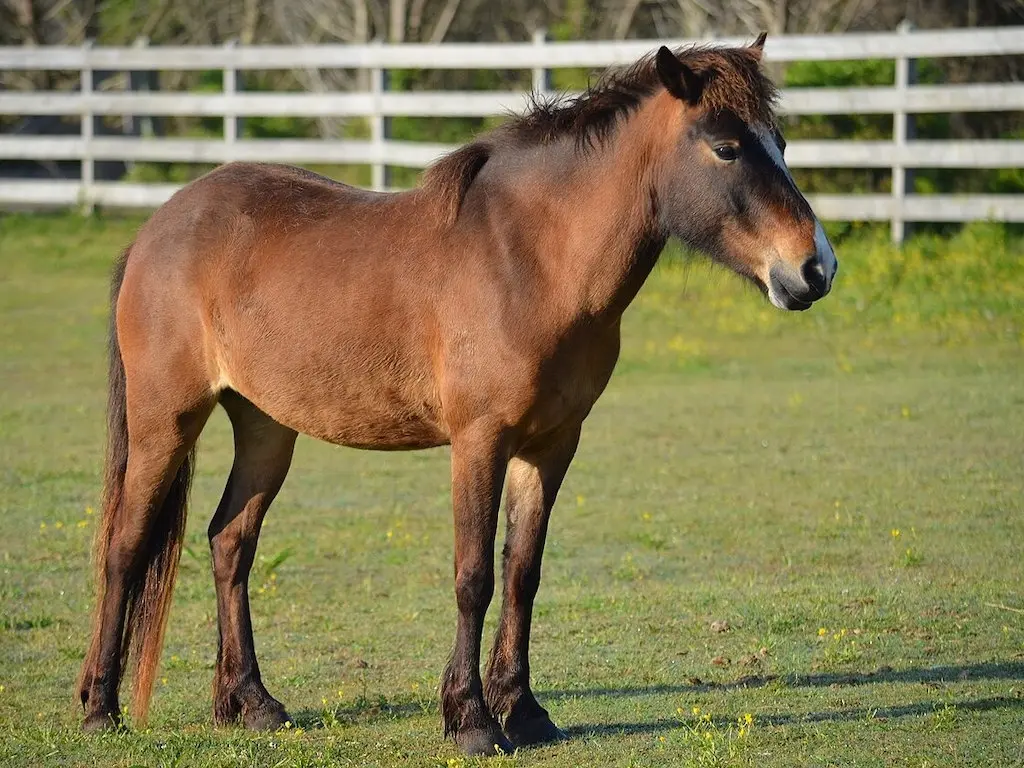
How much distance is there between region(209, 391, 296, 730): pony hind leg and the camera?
18.2 feet

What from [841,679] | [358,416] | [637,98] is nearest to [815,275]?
[637,98]

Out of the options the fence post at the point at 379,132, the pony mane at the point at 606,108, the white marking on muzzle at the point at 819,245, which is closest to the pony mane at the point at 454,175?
the pony mane at the point at 606,108

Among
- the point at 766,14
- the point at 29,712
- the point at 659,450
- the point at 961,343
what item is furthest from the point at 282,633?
the point at 766,14

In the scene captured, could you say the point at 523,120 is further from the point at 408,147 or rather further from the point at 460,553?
the point at 408,147

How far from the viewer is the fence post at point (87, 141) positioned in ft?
64.2

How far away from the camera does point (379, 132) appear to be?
1836cm

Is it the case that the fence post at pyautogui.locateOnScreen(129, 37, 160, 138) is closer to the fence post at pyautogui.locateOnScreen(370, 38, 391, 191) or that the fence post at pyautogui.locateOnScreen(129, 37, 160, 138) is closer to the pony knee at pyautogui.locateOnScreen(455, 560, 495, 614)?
the fence post at pyautogui.locateOnScreen(370, 38, 391, 191)

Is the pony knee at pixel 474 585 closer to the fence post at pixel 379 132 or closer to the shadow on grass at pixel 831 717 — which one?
the shadow on grass at pixel 831 717

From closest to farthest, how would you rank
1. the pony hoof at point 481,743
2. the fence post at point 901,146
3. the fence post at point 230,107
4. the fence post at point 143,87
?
the pony hoof at point 481,743
the fence post at point 901,146
the fence post at point 230,107
the fence post at point 143,87

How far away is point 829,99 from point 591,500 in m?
8.08

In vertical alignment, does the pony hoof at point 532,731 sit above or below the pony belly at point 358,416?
below

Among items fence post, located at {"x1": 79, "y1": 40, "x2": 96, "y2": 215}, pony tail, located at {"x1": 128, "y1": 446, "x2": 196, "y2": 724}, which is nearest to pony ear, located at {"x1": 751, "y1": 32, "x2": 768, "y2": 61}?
pony tail, located at {"x1": 128, "y1": 446, "x2": 196, "y2": 724}

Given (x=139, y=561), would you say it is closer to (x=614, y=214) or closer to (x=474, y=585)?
(x=474, y=585)

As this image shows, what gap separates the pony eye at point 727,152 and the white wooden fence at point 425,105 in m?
8.56
